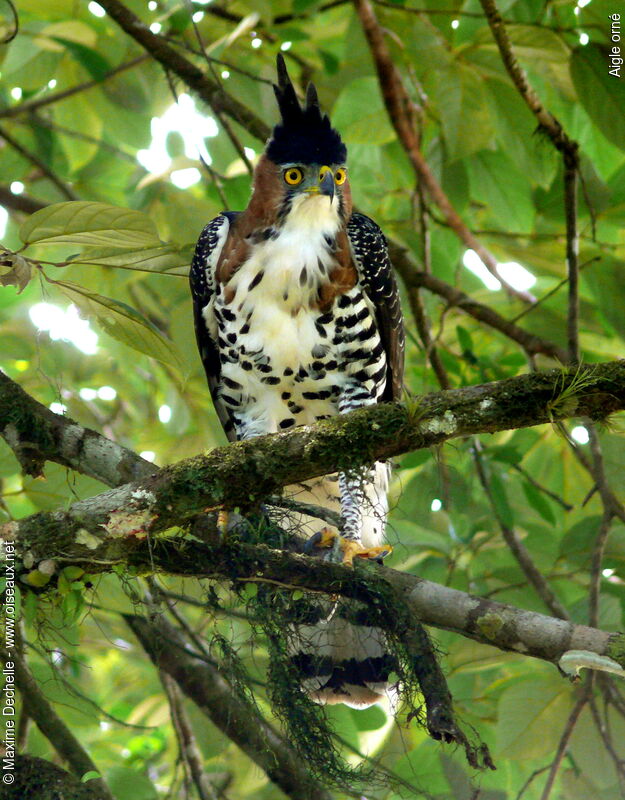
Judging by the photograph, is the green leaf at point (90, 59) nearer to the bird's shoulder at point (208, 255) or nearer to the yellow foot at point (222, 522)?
the bird's shoulder at point (208, 255)

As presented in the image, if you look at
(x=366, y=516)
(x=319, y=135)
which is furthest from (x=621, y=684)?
(x=319, y=135)

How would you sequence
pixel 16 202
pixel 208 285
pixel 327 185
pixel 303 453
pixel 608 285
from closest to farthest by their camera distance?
pixel 303 453
pixel 327 185
pixel 208 285
pixel 608 285
pixel 16 202

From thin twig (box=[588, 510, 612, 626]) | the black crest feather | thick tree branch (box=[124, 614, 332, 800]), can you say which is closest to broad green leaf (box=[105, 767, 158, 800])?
thick tree branch (box=[124, 614, 332, 800])

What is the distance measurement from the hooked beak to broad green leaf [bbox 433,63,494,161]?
23.3 inches

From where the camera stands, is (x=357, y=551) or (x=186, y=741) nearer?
(x=357, y=551)

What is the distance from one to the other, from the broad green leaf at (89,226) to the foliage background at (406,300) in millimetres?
37

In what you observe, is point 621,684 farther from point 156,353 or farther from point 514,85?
point 514,85

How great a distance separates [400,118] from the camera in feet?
15.3

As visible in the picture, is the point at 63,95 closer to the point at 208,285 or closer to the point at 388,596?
the point at 208,285

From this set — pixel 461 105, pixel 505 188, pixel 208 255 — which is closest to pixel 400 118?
pixel 461 105

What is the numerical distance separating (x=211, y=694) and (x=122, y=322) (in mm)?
1870

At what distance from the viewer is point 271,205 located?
4133 mm

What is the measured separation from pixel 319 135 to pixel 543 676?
248 cm

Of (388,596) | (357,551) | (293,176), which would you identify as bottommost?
(388,596)
